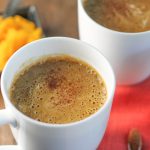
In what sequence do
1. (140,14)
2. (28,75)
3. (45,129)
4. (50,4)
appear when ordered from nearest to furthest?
(45,129) → (28,75) → (140,14) → (50,4)

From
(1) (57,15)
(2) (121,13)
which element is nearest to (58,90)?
(2) (121,13)

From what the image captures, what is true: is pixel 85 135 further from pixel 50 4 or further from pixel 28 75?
pixel 50 4

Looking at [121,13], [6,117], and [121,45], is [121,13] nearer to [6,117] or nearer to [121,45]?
[121,45]

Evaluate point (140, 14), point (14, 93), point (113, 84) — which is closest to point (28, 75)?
point (14, 93)

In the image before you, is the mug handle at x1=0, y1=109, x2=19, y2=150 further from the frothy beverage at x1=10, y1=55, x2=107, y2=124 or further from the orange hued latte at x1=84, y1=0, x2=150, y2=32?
the orange hued latte at x1=84, y1=0, x2=150, y2=32

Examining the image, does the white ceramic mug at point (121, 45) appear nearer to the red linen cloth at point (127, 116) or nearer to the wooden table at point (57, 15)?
the red linen cloth at point (127, 116)

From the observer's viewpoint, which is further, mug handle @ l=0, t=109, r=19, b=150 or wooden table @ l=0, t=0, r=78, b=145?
wooden table @ l=0, t=0, r=78, b=145

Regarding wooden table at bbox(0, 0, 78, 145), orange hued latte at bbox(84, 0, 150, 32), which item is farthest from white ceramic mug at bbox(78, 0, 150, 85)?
wooden table at bbox(0, 0, 78, 145)
